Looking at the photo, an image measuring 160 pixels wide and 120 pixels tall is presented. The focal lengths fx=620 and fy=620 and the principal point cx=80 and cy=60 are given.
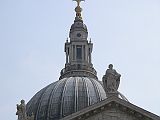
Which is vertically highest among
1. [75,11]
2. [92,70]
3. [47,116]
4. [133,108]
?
[75,11]

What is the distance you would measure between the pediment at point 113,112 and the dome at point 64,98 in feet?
87.2

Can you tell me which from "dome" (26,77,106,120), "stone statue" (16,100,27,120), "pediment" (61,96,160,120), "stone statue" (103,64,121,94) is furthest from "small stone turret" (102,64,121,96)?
"dome" (26,77,106,120)

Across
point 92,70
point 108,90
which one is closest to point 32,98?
point 92,70

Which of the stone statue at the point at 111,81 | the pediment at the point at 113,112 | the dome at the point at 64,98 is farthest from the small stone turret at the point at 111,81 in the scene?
the dome at the point at 64,98

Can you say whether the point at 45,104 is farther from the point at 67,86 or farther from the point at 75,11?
the point at 75,11

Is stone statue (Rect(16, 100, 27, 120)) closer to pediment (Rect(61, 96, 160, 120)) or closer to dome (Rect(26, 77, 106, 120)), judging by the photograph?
pediment (Rect(61, 96, 160, 120))

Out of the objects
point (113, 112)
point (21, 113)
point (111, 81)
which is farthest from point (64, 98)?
point (113, 112)

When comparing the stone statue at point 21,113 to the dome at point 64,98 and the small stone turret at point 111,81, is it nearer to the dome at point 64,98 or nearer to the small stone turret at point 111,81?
the small stone turret at point 111,81

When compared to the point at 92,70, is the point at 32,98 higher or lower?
lower

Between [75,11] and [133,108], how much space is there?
190ft

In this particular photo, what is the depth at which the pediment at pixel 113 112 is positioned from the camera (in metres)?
51.0

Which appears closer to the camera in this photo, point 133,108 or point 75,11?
point 133,108

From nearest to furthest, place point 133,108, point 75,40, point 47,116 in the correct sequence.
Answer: point 133,108 < point 47,116 < point 75,40

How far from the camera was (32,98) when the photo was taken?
284 feet
